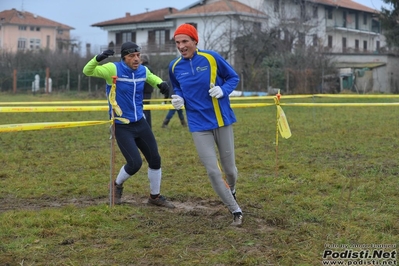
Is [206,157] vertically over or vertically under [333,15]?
under

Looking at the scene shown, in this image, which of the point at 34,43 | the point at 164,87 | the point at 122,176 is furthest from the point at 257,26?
the point at 122,176

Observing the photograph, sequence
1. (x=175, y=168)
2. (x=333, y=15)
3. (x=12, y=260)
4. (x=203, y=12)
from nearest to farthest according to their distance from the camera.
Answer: (x=12, y=260), (x=175, y=168), (x=203, y=12), (x=333, y=15)

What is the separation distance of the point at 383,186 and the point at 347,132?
22.7 ft

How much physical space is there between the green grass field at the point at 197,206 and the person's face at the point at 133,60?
1.58 m

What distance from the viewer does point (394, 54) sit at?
1780 inches

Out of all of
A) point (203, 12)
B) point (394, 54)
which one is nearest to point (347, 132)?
point (394, 54)

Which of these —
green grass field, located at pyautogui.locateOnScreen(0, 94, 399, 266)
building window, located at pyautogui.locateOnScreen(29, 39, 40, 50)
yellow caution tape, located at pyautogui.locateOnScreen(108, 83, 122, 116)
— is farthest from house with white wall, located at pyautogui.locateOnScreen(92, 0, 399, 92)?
yellow caution tape, located at pyautogui.locateOnScreen(108, 83, 122, 116)

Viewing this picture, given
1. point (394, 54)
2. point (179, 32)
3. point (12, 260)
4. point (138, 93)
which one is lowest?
point (12, 260)

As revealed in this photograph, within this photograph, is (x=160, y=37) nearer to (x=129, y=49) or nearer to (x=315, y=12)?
(x=315, y=12)

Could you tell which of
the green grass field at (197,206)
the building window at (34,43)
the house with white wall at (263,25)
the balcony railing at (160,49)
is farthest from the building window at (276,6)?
the green grass field at (197,206)

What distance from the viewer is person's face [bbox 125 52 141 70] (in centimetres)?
696

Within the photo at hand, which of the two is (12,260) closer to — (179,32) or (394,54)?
(179,32)

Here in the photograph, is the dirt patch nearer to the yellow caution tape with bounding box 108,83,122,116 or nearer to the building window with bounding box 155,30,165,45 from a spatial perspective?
the yellow caution tape with bounding box 108,83,122,116

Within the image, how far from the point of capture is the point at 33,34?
173 feet
